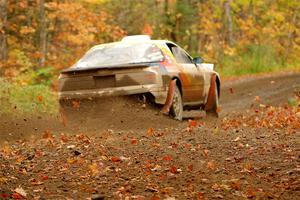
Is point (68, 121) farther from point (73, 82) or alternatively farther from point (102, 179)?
point (102, 179)

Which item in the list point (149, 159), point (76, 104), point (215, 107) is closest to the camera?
point (149, 159)

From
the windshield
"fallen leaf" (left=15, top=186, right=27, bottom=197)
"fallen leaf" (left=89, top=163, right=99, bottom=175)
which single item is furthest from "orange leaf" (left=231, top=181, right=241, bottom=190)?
the windshield

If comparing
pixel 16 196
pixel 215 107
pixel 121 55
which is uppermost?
pixel 121 55

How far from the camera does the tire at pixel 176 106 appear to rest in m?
11.3

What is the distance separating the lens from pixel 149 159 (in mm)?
7305

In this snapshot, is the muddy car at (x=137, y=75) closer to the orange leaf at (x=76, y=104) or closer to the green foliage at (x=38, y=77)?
the orange leaf at (x=76, y=104)

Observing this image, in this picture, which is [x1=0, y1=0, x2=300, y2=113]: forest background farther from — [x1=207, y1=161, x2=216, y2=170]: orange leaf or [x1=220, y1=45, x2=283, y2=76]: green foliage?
[x1=207, y1=161, x2=216, y2=170]: orange leaf

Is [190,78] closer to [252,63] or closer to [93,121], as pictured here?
[93,121]

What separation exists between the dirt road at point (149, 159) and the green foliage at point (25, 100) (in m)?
1.51

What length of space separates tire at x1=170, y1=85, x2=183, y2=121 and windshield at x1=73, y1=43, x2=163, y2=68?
2.54 feet

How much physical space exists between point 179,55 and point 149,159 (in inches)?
206

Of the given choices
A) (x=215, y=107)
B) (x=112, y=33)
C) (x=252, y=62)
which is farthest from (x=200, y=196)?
(x=252, y=62)

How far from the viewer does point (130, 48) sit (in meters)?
11.5

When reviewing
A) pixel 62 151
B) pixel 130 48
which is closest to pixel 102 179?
pixel 62 151
